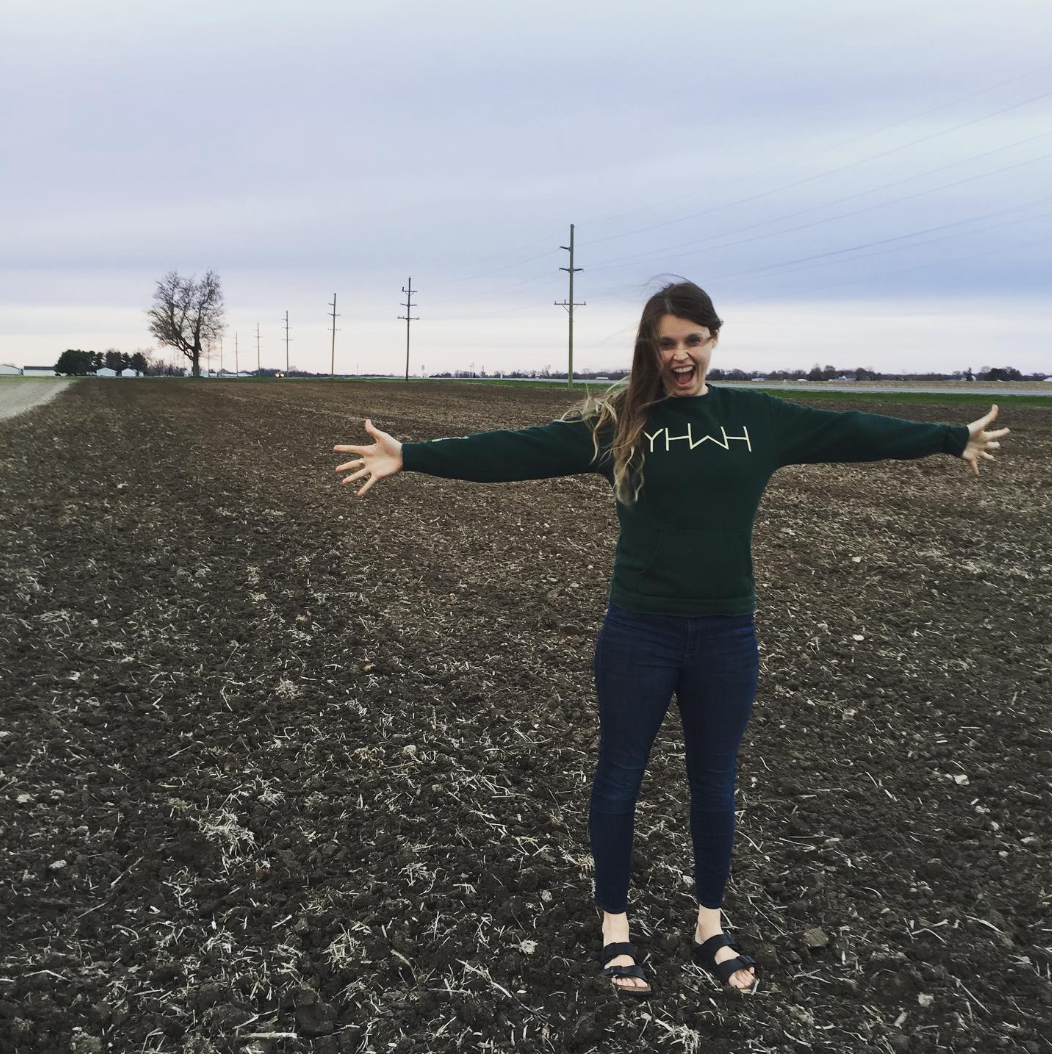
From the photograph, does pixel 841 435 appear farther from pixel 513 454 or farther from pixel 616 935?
pixel 616 935

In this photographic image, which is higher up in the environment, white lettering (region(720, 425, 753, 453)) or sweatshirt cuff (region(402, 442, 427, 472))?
white lettering (region(720, 425, 753, 453))

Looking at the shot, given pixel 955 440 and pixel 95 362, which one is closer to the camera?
pixel 955 440

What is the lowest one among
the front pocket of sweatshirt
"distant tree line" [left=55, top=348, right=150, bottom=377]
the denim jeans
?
the denim jeans

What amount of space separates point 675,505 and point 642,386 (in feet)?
1.40

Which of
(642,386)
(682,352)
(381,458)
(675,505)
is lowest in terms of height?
(675,505)

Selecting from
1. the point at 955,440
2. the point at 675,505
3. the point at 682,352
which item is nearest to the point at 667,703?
the point at 675,505

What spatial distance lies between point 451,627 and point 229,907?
12.1 ft

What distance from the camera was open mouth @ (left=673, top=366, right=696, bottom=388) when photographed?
2.94 m

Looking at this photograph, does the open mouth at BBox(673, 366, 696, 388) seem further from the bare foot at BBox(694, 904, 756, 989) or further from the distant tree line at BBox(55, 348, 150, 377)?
the distant tree line at BBox(55, 348, 150, 377)

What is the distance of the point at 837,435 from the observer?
3152 millimetres

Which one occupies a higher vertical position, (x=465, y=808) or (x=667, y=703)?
(x=667, y=703)

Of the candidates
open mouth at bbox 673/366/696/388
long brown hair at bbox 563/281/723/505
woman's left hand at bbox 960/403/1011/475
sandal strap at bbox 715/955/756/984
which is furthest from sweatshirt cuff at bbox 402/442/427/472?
sandal strap at bbox 715/955/756/984

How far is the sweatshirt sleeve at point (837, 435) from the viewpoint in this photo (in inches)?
122

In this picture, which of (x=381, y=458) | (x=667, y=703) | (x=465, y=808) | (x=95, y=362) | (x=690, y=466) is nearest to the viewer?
(x=690, y=466)
